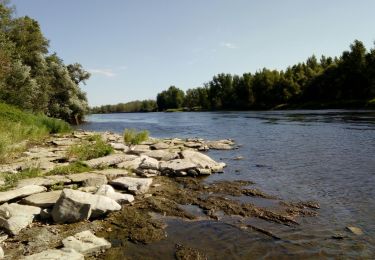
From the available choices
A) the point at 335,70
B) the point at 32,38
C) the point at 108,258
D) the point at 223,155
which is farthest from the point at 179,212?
the point at 335,70

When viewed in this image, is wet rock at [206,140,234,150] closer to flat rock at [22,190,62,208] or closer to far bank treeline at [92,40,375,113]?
flat rock at [22,190,62,208]

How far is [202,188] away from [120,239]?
5167 mm

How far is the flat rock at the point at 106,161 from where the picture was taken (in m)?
15.1

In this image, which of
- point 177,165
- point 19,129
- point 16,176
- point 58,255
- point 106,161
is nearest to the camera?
point 58,255

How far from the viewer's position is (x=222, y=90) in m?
140

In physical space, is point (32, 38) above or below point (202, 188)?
above

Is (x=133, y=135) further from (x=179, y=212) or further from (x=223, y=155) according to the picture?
(x=179, y=212)

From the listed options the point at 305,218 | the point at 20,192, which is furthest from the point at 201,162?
the point at 20,192

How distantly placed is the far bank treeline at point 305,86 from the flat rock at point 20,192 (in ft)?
230

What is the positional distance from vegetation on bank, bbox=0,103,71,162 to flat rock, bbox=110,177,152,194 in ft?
21.2

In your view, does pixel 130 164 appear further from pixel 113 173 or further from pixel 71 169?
pixel 71 169

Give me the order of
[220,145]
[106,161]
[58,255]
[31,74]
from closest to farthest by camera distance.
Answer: [58,255] < [106,161] < [220,145] < [31,74]

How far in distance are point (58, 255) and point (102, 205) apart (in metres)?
2.84

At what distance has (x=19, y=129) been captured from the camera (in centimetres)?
2184
